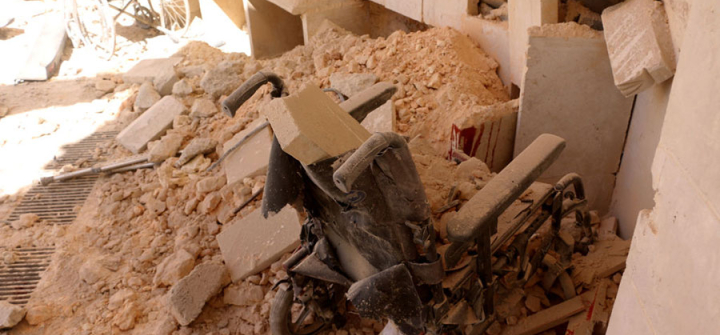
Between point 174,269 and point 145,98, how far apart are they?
3.20m

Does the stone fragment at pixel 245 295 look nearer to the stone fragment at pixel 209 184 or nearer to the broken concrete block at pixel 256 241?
the broken concrete block at pixel 256 241

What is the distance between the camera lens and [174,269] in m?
3.34

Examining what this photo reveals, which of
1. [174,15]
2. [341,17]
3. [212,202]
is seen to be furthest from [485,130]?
[174,15]

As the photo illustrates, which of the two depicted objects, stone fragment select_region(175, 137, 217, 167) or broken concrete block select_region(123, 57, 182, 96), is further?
broken concrete block select_region(123, 57, 182, 96)

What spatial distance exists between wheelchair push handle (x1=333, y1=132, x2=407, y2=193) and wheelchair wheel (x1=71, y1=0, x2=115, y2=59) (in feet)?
24.6

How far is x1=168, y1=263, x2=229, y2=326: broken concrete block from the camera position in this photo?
2.97 m

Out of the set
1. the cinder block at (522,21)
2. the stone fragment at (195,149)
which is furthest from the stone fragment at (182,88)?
the cinder block at (522,21)

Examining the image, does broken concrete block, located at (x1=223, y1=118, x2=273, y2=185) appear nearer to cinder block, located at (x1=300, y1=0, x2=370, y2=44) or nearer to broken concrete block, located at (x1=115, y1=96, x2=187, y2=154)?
broken concrete block, located at (x1=115, y1=96, x2=187, y2=154)

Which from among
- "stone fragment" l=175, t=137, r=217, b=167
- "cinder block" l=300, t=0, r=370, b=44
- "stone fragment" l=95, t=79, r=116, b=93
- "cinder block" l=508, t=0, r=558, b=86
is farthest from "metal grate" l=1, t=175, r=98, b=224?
"cinder block" l=508, t=0, r=558, b=86

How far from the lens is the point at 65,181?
4906 mm

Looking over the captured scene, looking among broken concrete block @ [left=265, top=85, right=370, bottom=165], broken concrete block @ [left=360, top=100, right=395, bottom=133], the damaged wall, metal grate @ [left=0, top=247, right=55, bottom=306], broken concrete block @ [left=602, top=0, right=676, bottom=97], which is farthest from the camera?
broken concrete block @ [left=360, top=100, right=395, bottom=133]

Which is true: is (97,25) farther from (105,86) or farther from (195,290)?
(195,290)

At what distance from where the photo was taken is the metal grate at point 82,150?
17.3ft

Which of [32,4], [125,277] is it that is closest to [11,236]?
[125,277]
